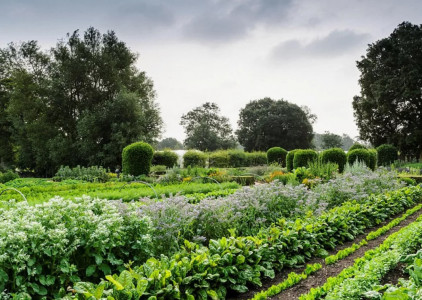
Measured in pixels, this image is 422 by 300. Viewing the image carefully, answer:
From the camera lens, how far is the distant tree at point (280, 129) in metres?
33.5

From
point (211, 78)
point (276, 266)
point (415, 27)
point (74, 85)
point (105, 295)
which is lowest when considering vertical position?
point (276, 266)

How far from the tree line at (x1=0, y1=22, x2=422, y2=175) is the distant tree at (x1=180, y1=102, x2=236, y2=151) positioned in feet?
30.5

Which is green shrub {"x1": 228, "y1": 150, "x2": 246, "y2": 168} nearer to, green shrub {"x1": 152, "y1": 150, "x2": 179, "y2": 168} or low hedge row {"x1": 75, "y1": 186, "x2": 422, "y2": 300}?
green shrub {"x1": 152, "y1": 150, "x2": 179, "y2": 168}

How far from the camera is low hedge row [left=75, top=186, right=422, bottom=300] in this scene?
8.24 feet

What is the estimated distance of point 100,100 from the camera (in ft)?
76.1

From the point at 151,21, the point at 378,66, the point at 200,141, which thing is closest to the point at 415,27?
the point at 378,66

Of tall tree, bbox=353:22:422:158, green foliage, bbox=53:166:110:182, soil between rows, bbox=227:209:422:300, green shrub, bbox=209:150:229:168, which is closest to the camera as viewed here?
soil between rows, bbox=227:209:422:300

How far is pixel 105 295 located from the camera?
93.1 inches

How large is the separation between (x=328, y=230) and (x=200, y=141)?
1173 inches

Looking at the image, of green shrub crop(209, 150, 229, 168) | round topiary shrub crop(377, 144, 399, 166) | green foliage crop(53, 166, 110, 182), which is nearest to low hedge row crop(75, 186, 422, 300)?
green foliage crop(53, 166, 110, 182)

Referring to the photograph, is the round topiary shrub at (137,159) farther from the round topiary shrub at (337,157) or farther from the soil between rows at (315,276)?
the soil between rows at (315,276)

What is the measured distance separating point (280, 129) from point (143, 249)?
31.7 m

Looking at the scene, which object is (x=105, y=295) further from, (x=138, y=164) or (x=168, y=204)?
(x=138, y=164)

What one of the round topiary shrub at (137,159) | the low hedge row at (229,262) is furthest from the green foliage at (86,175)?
the low hedge row at (229,262)
